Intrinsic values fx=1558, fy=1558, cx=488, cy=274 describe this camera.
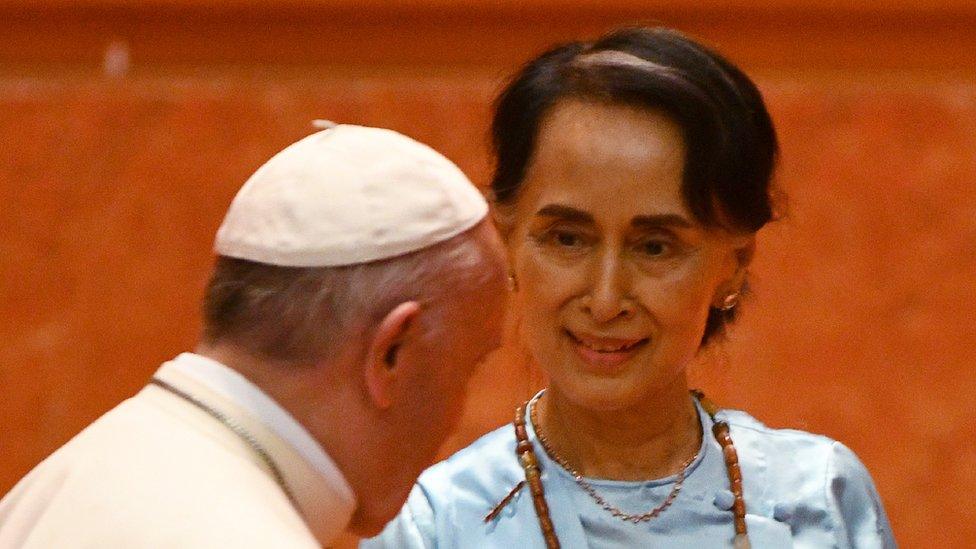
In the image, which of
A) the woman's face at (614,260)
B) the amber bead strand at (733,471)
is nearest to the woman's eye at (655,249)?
the woman's face at (614,260)

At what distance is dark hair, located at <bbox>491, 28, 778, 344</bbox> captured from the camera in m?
1.67

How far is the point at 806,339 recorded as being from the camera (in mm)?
2682

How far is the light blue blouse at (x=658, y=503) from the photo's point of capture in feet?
5.56

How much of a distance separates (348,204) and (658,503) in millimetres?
582

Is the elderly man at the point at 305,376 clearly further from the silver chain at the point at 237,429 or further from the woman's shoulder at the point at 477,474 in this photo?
the woman's shoulder at the point at 477,474

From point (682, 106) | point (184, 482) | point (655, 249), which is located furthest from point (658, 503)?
point (184, 482)

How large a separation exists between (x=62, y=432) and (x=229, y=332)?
150 cm

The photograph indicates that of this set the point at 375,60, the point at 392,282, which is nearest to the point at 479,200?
the point at 392,282

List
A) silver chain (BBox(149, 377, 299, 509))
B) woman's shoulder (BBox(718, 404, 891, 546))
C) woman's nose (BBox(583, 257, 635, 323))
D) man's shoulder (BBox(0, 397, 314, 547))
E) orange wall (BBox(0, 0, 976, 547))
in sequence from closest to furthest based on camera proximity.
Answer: man's shoulder (BBox(0, 397, 314, 547)) → silver chain (BBox(149, 377, 299, 509)) → woman's nose (BBox(583, 257, 635, 323)) → woman's shoulder (BBox(718, 404, 891, 546)) → orange wall (BBox(0, 0, 976, 547))

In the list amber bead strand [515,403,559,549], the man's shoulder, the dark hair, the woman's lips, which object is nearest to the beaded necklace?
amber bead strand [515,403,559,549]

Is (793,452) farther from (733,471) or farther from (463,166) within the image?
(463,166)

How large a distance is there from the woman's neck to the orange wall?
882 millimetres

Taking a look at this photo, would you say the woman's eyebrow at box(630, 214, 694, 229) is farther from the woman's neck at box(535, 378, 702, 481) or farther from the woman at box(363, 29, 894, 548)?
the woman's neck at box(535, 378, 702, 481)

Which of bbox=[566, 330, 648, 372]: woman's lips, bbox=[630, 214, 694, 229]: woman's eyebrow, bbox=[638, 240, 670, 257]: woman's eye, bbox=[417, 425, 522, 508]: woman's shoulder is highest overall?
bbox=[630, 214, 694, 229]: woman's eyebrow
